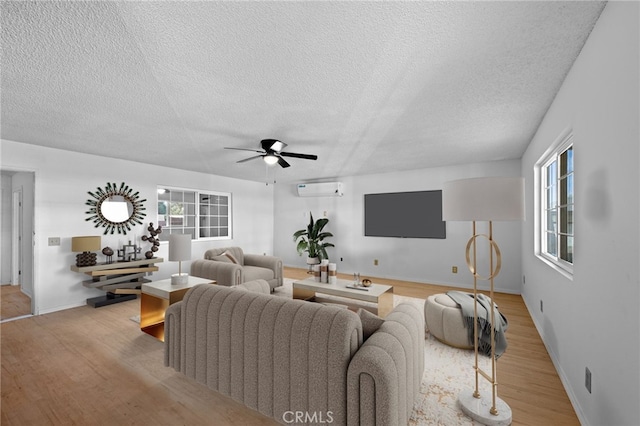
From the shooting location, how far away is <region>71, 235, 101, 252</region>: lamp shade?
3.79m

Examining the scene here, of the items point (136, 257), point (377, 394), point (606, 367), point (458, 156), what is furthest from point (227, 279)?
point (458, 156)

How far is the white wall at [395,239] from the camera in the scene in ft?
15.6

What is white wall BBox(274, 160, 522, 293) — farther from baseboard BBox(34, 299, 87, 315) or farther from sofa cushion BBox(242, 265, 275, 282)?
baseboard BBox(34, 299, 87, 315)

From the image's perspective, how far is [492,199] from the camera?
1.61m

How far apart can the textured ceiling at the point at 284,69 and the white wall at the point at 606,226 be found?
0.83 feet

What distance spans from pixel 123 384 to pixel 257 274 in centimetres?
234

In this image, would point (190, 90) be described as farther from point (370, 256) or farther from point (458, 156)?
point (370, 256)

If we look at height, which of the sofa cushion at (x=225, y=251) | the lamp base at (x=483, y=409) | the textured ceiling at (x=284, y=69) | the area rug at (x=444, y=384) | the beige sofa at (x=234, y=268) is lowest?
the area rug at (x=444, y=384)

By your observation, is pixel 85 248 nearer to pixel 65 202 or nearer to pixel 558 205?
pixel 65 202

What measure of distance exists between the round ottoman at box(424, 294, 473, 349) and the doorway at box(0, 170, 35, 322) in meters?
5.20

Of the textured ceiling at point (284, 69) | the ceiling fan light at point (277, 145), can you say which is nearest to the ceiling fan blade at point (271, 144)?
the ceiling fan light at point (277, 145)

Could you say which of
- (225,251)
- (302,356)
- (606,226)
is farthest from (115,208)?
(606,226)

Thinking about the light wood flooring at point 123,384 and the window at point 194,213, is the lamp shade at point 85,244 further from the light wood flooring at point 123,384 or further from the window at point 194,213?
the window at point 194,213

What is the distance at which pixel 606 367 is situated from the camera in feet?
4.64
